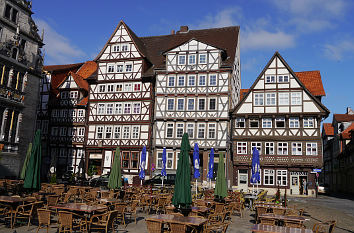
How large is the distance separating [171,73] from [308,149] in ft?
49.8

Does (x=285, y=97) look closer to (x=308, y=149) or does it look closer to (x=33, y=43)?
(x=308, y=149)

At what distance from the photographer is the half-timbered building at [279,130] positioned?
97.4 ft

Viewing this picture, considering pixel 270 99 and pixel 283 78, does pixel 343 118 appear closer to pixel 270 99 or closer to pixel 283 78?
pixel 283 78

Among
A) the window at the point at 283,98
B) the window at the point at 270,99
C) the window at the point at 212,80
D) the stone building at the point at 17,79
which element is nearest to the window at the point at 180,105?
the window at the point at 212,80

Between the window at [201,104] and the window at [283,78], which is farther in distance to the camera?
the window at [201,104]

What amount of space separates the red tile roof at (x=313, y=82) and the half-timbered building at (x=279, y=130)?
13.3 ft

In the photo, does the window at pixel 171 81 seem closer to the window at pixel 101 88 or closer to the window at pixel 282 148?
the window at pixel 101 88

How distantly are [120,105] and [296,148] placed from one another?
1826 cm

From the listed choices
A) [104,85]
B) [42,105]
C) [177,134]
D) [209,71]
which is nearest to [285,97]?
[209,71]

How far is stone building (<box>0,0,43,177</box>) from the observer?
84.6 feet

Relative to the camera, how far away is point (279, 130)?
3062 cm

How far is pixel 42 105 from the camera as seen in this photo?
127ft

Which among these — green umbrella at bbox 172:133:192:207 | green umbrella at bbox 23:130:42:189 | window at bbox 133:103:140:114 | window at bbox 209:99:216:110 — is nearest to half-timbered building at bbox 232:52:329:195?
window at bbox 209:99:216:110

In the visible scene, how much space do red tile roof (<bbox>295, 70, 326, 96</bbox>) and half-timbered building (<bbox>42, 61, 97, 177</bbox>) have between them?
2358 centimetres
